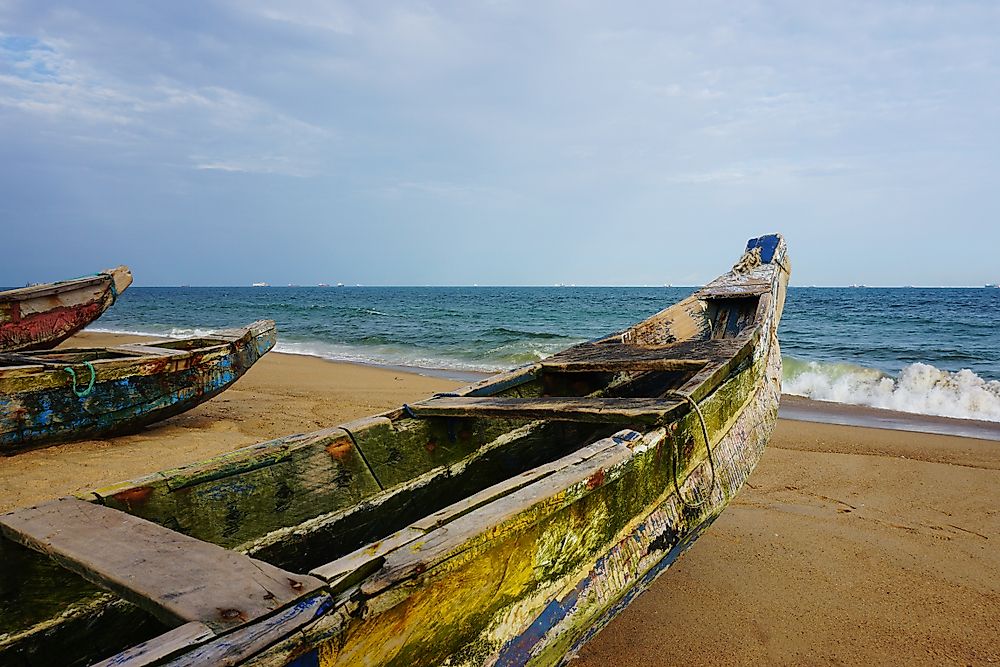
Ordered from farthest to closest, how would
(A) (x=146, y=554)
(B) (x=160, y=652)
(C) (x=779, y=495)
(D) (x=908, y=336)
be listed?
(D) (x=908, y=336) < (C) (x=779, y=495) < (A) (x=146, y=554) < (B) (x=160, y=652)

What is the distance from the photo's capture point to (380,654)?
4.37 ft

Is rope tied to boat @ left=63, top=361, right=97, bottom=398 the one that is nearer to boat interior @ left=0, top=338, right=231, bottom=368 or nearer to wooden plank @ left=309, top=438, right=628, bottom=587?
boat interior @ left=0, top=338, right=231, bottom=368

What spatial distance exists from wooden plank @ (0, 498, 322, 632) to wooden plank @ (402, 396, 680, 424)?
145 cm

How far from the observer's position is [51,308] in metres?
7.48

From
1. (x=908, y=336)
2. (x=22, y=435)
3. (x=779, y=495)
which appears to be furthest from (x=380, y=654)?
(x=908, y=336)

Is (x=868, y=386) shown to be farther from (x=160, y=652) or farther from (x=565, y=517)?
(x=160, y=652)

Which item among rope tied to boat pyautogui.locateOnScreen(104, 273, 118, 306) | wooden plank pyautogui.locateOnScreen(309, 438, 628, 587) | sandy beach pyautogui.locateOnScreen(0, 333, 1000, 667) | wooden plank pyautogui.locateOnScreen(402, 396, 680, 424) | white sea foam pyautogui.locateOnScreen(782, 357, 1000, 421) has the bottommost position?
sandy beach pyautogui.locateOnScreen(0, 333, 1000, 667)

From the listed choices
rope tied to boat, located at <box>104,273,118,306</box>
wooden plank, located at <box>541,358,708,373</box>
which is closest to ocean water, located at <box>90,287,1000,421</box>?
rope tied to boat, located at <box>104,273,118,306</box>

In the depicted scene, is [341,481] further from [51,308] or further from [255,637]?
[51,308]

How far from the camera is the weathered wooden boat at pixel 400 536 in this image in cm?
133

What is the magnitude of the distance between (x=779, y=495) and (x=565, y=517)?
3.18 m

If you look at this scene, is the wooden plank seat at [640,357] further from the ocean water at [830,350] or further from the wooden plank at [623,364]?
A: the ocean water at [830,350]

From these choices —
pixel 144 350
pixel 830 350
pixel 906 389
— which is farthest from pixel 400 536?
pixel 830 350

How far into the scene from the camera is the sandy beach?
265 cm
